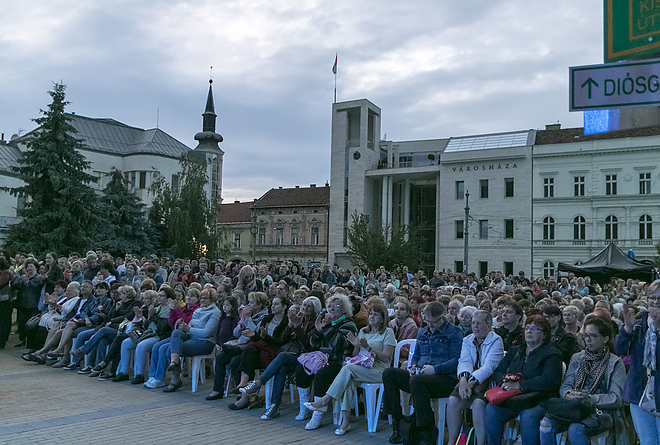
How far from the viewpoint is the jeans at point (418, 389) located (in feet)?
20.0

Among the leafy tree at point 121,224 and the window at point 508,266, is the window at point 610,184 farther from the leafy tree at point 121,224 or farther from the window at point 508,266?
the leafy tree at point 121,224

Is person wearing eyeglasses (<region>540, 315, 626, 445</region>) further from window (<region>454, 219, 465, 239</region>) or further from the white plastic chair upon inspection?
window (<region>454, 219, 465, 239</region>)

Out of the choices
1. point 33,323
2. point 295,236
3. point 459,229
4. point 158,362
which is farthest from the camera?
point 295,236

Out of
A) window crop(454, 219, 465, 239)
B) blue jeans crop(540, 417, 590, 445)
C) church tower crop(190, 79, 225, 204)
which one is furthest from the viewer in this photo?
church tower crop(190, 79, 225, 204)

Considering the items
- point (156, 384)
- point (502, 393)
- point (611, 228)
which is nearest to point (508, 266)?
point (611, 228)

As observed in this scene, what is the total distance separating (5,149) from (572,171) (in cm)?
5076

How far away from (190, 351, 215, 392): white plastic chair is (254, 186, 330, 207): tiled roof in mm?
49553

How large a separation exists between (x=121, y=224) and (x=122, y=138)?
3755 centimetres

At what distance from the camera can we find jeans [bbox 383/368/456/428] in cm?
608

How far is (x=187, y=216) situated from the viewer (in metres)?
36.6

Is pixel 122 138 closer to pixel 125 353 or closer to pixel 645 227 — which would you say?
pixel 645 227

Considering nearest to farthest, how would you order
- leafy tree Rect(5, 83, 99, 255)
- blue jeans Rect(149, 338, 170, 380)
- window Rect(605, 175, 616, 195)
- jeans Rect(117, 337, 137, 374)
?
blue jeans Rect(149, 338, 170, 380)
jeans Rect(117, 337, 137, 374)
leafy tree Rect(5, 83, 99, 255)
window Rect(605, 175, 616, 195)

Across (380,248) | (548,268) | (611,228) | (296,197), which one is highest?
(296,197)

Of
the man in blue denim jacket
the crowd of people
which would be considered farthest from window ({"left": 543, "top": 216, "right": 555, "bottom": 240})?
the man in blue denim jacket
